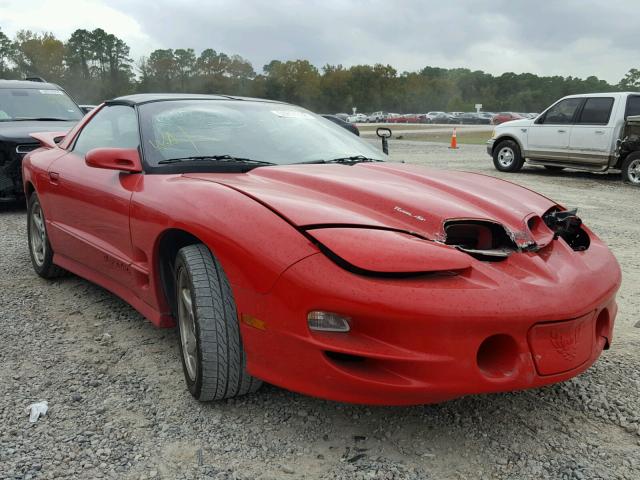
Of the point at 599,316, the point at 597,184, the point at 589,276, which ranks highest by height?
the point at 589,276

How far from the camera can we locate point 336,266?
1.94 meters

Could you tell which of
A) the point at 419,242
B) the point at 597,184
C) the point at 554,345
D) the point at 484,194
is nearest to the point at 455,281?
the point at 419,242

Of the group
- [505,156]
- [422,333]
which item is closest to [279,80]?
[505,156]

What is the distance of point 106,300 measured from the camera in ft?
12.6

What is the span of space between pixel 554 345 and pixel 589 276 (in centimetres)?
40

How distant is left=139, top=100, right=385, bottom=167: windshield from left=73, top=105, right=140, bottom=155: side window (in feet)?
0.47

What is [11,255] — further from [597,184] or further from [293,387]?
[597,184]

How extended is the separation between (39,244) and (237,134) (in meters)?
2.10

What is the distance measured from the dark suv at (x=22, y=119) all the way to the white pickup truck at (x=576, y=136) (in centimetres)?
869

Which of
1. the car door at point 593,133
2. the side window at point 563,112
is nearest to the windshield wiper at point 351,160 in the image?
the car door at point 593,133

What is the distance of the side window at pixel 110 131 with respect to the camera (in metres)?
3.31

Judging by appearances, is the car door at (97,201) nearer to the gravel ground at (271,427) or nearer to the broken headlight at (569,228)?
the gravel ground at (271,427)

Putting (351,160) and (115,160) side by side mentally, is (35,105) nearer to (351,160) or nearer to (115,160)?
(115,160)

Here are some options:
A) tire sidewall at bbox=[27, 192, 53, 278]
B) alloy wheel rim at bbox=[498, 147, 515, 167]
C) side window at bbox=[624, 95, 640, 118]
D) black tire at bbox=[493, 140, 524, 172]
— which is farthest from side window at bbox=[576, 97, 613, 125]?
tire sidewall at bbox=[27, 192, 53, 278]
